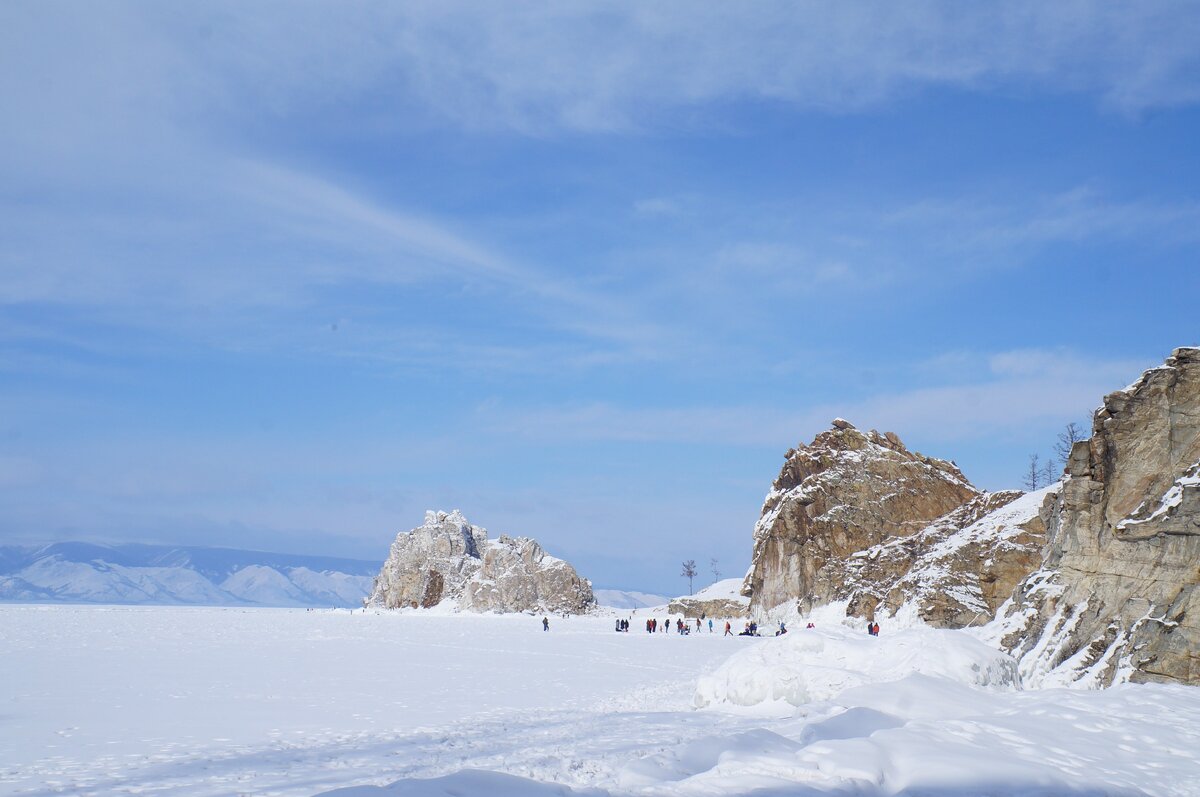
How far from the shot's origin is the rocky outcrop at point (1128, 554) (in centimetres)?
2167

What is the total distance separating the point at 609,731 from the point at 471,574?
11541 cm

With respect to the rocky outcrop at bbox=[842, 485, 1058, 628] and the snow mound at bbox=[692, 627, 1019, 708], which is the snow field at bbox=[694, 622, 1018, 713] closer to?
the snow mound at bbox=[692, 627, 1019, 708]

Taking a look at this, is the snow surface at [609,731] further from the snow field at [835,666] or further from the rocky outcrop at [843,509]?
the rocky outcrop at [843,509]

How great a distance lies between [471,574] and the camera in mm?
131000

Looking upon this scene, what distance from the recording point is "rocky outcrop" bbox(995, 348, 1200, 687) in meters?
21.7

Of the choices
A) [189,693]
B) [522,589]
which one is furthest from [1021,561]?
[522,589]

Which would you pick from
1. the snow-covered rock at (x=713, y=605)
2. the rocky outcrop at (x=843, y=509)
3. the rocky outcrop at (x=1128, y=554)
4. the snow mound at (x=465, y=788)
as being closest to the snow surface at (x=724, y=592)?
the snow-covered rock at (x=713, y=605)

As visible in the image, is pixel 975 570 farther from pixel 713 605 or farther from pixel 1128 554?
pixel 713 605

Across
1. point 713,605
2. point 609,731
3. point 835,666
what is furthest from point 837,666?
point 713,605

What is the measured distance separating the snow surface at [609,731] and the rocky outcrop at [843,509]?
162 feet

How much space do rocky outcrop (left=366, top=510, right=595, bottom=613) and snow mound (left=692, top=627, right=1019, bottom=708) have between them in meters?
99.2

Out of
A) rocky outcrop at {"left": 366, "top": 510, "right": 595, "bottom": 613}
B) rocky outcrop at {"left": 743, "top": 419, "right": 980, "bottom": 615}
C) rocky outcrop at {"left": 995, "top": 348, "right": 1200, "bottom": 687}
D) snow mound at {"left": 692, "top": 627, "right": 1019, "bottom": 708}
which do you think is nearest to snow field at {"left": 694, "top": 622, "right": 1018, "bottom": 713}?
snow mound at {"left": 692, "top": 627, "right": 1019, "bottom": 708}

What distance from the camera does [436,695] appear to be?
25.6m

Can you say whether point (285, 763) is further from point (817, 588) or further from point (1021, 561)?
point (817, 588)
